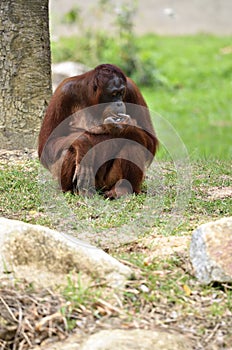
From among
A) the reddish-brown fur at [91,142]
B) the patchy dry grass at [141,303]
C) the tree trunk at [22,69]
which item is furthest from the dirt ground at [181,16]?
the patchy dry grass at [141,303]

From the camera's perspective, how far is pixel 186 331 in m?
3.06

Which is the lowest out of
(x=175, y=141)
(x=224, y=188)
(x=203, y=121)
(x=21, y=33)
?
(x=203, y=121)

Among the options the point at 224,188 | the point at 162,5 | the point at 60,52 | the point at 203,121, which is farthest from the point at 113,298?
the point at 162,5

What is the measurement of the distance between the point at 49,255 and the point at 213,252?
0.78m

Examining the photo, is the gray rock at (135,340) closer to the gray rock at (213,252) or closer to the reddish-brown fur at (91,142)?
the gray rock at (213,252)

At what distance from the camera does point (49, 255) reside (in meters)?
3.42

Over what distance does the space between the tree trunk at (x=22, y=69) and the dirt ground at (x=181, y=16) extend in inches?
358

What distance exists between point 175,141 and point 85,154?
25.4 inches

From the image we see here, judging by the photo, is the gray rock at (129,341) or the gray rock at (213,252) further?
the gray rock at (213,252)

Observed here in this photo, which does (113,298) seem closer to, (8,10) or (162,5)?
(8,10)

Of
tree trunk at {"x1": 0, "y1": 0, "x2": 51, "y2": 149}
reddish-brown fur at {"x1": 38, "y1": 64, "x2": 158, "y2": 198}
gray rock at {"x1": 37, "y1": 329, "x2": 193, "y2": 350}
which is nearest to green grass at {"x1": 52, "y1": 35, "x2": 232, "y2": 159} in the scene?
tree trunk at {"x1": 0, "y1": 0, "x2": 51, "y2": 149}

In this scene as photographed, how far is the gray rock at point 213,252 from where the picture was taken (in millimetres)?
3305

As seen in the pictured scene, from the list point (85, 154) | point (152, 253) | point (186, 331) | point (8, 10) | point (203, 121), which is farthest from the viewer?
point (203, 121)

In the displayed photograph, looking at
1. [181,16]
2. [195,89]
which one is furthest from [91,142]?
[181,16]
